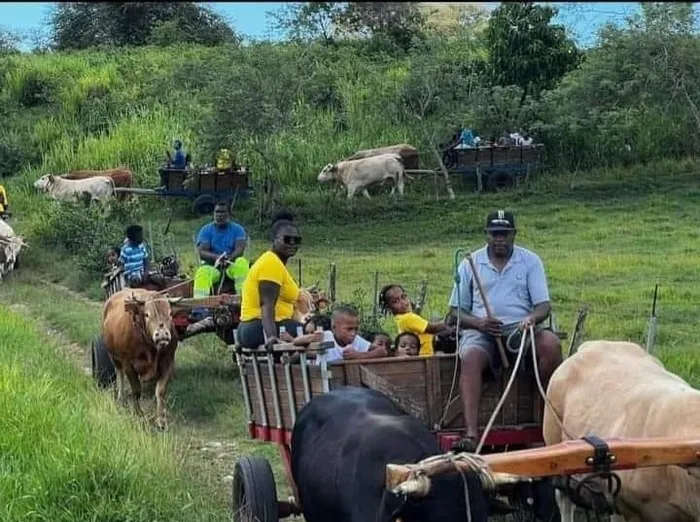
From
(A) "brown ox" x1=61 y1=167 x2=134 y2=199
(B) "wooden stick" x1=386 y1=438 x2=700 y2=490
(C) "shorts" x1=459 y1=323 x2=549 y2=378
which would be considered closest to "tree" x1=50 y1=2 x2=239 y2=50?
(A) "brown ox" x1=61 y1=167 x2=134 y2=199

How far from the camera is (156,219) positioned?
24578mm

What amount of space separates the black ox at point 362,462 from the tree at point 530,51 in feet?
74.9

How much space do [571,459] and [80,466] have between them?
3.28 m

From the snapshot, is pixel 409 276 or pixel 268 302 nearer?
pixel 268 302

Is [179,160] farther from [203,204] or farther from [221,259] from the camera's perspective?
[221,259]

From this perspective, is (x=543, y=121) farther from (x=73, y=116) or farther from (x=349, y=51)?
(x=73, y=116)

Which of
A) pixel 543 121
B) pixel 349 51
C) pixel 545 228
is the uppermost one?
pixel 349 51

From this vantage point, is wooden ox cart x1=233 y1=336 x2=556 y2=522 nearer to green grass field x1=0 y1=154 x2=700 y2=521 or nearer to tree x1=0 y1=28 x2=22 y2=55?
green grass field x1=0 y1=154 x2=700 y2=521

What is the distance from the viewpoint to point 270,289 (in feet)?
27.2

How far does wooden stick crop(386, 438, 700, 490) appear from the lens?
14.3ft

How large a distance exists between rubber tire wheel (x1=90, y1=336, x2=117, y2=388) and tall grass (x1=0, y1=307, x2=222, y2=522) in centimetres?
248

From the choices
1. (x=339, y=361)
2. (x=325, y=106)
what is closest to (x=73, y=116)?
(x=325, y=106)

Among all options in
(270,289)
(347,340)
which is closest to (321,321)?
(270,289)

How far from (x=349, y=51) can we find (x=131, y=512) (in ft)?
98.8
